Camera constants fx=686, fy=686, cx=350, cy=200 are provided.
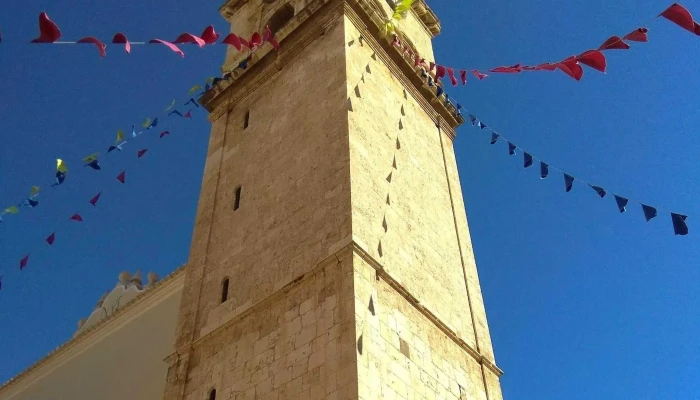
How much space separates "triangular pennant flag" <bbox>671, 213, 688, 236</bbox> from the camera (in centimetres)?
805

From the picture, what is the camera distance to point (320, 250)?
847cm

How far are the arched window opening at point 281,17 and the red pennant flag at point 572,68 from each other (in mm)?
8159

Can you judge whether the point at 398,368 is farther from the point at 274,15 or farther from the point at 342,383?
the point at 274,15

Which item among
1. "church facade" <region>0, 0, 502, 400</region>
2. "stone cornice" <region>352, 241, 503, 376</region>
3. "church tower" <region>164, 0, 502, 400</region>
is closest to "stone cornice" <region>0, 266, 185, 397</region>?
"church facade" <region>0, 0, 502, 400</region>

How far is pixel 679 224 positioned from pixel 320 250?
4.29 metres

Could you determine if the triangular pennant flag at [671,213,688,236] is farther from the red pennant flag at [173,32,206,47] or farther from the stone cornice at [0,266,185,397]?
the stone cornice at [0,266,185,397]

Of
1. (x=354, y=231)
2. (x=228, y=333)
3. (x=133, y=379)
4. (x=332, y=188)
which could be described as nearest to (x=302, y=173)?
(x=332, y=188)

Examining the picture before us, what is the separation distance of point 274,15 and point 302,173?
612 cm

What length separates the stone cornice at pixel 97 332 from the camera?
13.6 m

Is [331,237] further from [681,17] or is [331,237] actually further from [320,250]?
[681,17]

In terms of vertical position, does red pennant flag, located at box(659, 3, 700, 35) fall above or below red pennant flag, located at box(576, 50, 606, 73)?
below

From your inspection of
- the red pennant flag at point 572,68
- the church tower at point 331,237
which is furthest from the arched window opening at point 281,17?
the red pennant flag at point 572,68

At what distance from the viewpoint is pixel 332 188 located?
9117 millimetres

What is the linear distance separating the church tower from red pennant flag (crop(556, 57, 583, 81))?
297cm
